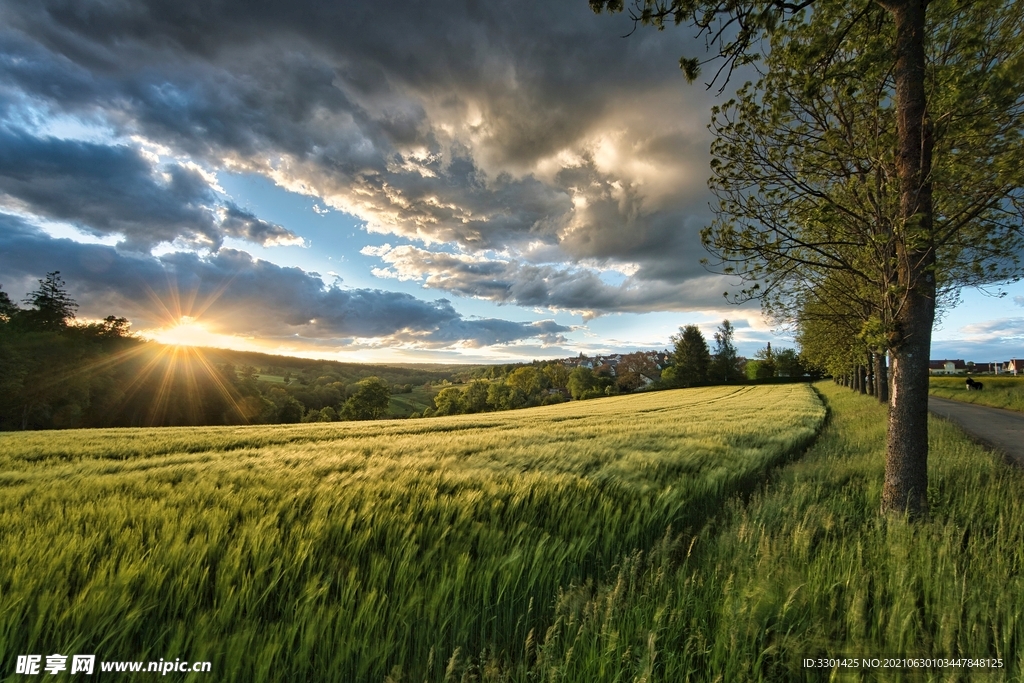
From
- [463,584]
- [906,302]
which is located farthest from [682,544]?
[906,302]

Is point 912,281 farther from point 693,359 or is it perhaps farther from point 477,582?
point 693,359

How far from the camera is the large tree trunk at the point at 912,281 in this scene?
489 cm

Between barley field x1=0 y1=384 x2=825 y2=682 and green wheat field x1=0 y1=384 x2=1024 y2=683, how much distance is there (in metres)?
0.02

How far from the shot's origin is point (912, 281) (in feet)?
16.2

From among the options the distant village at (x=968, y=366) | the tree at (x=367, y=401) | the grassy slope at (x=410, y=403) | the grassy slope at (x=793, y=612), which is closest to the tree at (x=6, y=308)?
the tree at (x=367, y=401)

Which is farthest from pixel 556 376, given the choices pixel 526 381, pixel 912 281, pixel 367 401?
pixel 912 281

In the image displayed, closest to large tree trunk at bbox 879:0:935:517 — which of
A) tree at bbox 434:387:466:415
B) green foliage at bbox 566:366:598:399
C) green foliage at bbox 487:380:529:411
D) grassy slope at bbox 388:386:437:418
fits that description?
tree at bbox 434:387:466:415

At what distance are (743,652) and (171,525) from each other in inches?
177

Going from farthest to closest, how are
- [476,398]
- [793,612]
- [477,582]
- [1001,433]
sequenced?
[476,398]
[1001,433]
[477,582]
[793,612]

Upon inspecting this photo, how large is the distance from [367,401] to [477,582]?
84.8m

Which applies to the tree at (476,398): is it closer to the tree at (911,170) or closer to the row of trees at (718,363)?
the row of trees at (718,363)

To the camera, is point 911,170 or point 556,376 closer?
point 911,170

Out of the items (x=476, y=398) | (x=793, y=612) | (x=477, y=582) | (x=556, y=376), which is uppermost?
(x=793, y=612)

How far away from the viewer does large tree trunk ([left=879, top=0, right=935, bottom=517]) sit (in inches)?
193
